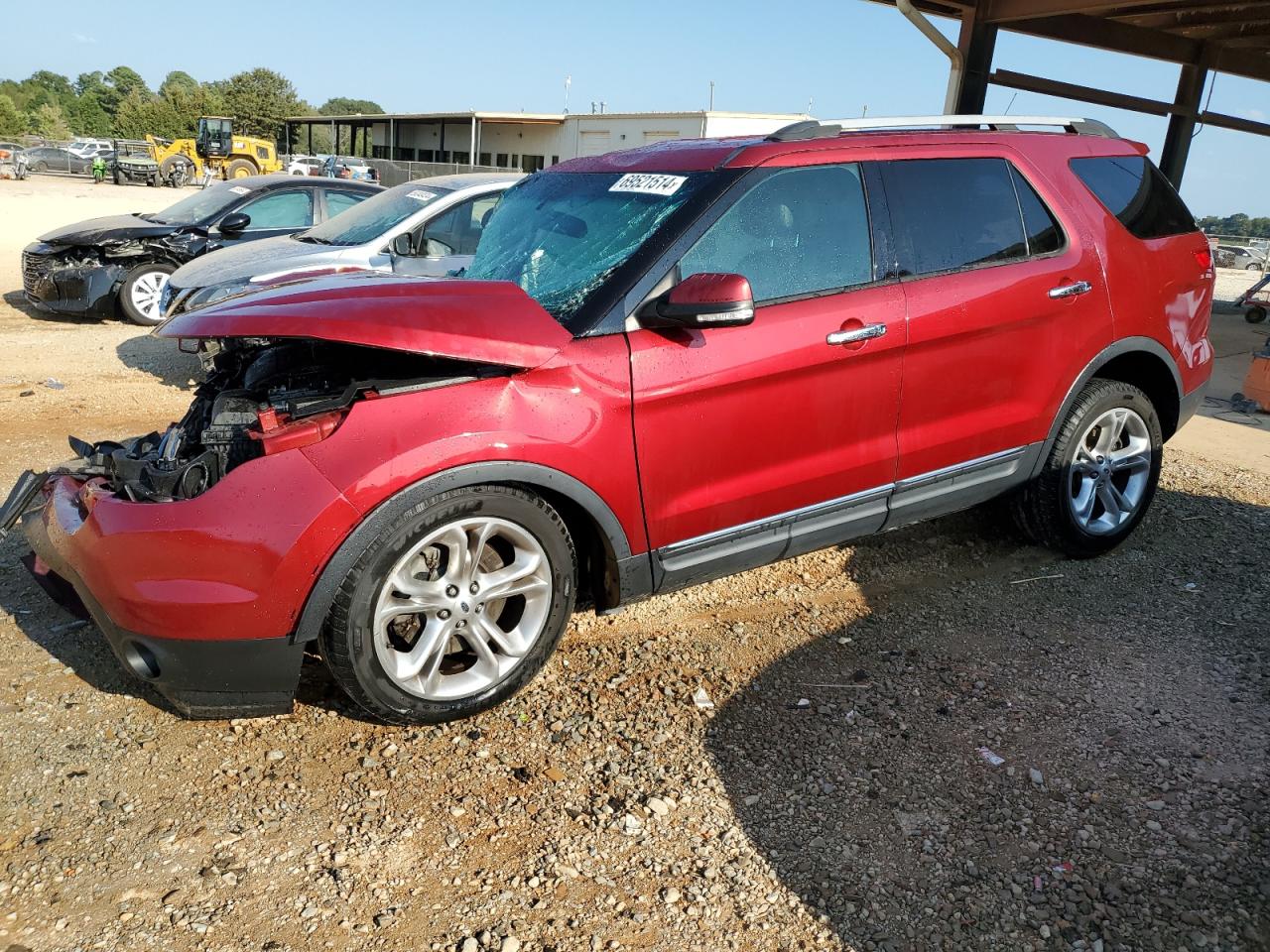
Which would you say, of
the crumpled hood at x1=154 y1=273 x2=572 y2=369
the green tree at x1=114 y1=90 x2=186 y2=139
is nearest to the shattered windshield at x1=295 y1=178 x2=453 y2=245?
the crumpled hood at x1=154 y1=273 x2=572 y2=369

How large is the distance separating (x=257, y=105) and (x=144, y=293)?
6872cm

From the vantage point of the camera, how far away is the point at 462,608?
3168 mm

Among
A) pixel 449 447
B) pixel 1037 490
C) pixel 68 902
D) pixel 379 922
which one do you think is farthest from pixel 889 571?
pixel 68 902

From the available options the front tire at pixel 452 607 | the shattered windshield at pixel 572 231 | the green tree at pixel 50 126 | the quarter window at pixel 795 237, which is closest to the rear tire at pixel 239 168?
the green tree at pixel 50 126

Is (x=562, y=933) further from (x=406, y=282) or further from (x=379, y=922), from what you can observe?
(x=406, y=282)

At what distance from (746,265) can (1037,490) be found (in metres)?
1.98

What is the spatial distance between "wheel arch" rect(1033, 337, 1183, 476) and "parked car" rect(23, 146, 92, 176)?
44811 millimetres

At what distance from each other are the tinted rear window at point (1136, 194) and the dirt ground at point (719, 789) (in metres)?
1.69

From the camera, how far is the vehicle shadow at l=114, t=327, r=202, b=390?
785cm

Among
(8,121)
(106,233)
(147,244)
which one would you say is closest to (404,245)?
(147,244)

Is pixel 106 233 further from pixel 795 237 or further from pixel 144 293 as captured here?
pixel 795 237

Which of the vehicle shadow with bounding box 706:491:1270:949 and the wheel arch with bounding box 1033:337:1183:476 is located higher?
the wheel arch with bounding box 1033:337:1183:476

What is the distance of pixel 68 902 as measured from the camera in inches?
98.0

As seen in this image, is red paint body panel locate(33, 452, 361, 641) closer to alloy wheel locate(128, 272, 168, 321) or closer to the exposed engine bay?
the exposed engine bay
